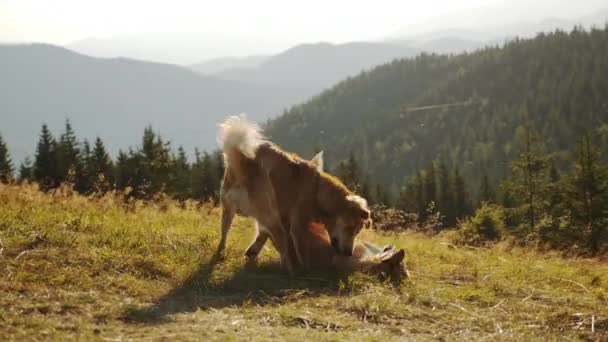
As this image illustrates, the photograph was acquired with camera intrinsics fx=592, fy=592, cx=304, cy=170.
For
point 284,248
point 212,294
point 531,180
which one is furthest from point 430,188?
point 212,294

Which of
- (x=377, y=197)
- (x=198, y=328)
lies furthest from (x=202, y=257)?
(x=377, y=197)

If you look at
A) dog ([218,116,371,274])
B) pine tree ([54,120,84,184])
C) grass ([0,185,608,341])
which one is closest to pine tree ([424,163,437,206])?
pine tree ([54,120,84,184])

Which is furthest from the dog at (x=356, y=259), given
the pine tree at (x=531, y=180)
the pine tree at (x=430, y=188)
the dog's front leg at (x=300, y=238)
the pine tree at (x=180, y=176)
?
the pine tree at (x=430, y=188)

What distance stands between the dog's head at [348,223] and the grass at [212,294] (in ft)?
2.81

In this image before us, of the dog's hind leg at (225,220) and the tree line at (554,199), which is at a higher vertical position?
the dog's hind leg at (225,220)

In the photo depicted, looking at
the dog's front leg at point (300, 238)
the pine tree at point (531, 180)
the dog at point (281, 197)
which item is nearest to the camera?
the dog at point (281, 197)

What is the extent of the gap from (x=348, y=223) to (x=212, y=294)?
8.61 ft

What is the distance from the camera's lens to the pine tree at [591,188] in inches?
1190

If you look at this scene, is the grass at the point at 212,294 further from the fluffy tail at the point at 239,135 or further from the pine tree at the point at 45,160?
the pine tree at the point at 45,160

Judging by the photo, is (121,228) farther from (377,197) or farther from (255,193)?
(377,197)

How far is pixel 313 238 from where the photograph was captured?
8.98 m

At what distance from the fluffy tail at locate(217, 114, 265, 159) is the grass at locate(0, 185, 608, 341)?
1.57m

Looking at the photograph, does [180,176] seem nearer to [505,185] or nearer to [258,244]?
[505,185]

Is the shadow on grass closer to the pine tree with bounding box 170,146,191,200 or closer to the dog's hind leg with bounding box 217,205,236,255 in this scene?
the dog's hind leg with bounding box 217,205,236,255
